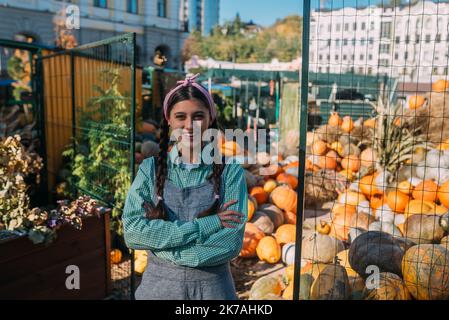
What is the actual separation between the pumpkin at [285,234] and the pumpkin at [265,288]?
42.5 inches

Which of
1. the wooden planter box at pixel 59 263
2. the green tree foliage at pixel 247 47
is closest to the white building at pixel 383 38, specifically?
the wooden planter box at pixel 59 263

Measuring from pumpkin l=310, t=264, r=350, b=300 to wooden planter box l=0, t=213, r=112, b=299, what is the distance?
1.80 metres

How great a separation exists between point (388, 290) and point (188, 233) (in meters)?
2.09

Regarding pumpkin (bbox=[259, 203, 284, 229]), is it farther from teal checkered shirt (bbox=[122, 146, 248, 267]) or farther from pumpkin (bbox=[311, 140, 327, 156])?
teal checkered shirt (bbox=[122, 146, 248, 267])

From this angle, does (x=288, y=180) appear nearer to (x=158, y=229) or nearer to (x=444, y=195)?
(x=444, y=195)

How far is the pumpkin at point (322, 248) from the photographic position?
3.98 meters

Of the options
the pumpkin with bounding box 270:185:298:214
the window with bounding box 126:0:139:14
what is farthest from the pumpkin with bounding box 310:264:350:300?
the window with bounding box 126:0:139:14

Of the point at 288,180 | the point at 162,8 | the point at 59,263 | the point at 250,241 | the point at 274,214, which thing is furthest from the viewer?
the point at 162,8

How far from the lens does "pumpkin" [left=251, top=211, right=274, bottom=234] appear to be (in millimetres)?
5027

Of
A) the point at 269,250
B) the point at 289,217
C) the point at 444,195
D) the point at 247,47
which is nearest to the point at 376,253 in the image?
the point at 269,250

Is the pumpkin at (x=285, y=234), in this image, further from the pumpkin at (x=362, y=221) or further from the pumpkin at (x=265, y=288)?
the pumpkin at (x=265, y=288)

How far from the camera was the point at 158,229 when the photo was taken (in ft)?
5.72

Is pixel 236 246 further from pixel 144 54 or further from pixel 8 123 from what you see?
pixel 144 54

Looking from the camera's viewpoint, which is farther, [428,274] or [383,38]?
[383,38]
